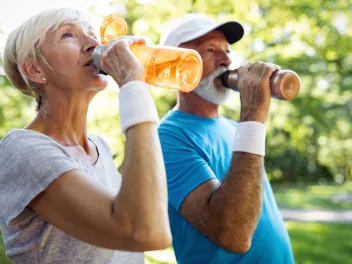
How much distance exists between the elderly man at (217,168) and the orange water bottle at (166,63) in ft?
1.25

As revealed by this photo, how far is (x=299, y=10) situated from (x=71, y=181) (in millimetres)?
5564

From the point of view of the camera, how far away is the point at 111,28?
5.18 feet

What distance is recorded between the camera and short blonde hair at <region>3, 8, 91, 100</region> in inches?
58.2

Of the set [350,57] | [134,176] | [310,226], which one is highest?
[134,176]

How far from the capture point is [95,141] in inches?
67.3

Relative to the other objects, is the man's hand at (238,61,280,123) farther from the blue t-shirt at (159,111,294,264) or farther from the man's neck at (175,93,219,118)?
the man's neck at (175,93,219,118)

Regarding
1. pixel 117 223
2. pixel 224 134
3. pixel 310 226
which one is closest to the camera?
pixel 117 223

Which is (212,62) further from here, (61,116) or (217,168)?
(61,116)

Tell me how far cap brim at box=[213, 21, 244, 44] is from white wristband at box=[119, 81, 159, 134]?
1.28 metres

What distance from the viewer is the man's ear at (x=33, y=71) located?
151 cm

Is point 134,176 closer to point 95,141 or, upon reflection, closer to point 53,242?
point 53,242

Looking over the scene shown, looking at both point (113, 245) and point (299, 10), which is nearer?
point (113, 245)

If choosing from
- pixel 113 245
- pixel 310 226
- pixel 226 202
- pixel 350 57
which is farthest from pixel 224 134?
pixel 310 226

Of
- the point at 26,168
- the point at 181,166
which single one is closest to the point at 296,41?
the point at 181,166
